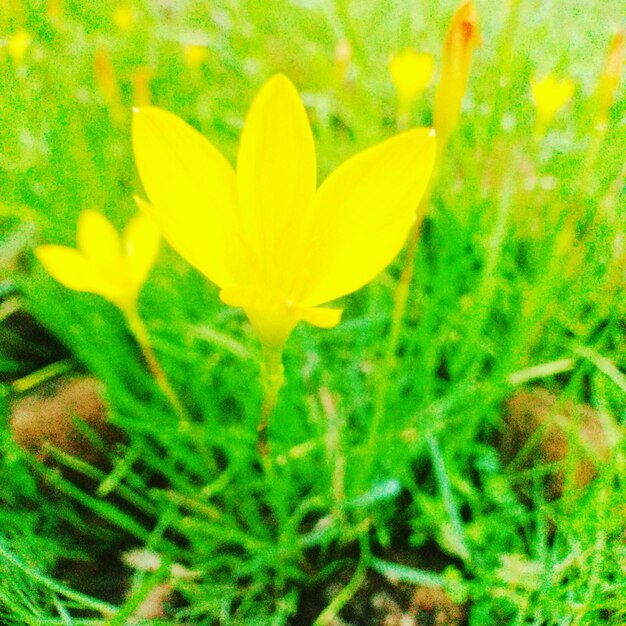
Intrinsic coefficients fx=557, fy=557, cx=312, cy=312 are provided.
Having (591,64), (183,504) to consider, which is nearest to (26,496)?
(183,504)

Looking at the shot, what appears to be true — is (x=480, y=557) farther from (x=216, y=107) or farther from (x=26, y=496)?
(x=216, y=107)

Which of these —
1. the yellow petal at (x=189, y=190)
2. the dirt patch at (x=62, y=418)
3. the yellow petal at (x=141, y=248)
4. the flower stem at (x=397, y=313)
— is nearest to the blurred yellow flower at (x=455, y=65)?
the flower stem at (x=397, y=313)

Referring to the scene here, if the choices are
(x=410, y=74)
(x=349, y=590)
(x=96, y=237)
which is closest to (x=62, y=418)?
(x=96, y=237)

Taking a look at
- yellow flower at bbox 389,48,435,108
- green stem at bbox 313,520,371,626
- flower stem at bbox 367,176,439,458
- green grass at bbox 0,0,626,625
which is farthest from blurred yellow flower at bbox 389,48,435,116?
green stem at bbox 313,520,371,626

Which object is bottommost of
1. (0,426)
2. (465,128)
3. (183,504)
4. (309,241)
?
(183,504)

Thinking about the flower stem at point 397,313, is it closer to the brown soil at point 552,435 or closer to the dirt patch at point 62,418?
the brown soil at point 552,435

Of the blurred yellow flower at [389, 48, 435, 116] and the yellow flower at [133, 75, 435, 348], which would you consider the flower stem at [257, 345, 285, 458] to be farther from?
the blurred yellow flower at [389, 48, 435, 116]
